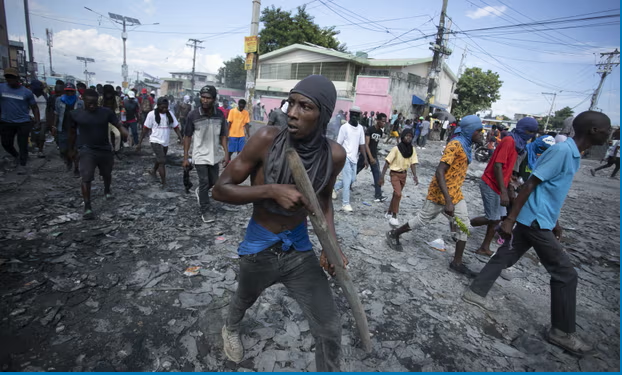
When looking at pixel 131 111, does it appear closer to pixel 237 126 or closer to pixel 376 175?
pixel 237 126

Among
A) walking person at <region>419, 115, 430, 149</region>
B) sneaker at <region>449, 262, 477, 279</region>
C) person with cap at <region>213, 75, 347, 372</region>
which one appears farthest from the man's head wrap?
walking person at <region>419, 115, 430, 149</region>

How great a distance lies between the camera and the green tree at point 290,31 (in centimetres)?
3403

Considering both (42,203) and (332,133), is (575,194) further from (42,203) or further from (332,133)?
(42,203)

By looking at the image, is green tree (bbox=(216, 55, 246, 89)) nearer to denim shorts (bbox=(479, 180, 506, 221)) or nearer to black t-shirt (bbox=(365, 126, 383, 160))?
black t-shirt (bbox=(365, 126, 383, 160))

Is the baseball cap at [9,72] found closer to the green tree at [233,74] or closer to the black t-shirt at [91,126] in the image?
the black t-shirt at [91,126]

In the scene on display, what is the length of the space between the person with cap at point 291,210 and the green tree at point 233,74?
174ft

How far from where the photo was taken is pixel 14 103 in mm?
6254

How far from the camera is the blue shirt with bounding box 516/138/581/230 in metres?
2.58

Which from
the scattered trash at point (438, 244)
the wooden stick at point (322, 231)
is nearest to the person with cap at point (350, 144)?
the scattered trash at point (438, 244)

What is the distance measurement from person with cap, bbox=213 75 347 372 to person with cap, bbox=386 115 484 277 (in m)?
2.20

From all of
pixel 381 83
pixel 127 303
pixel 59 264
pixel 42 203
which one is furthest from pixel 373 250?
pixel 381 83

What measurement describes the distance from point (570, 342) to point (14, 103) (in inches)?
373

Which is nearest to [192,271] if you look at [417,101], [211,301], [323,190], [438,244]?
[211,301]

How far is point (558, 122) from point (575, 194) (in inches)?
2168
